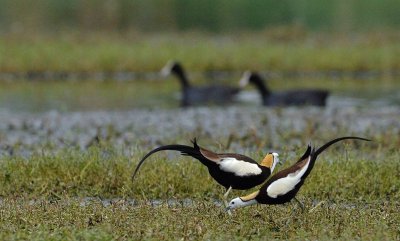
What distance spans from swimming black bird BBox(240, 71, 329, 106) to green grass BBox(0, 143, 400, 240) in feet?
28.2

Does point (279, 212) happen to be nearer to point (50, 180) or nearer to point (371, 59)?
point (50, 180)

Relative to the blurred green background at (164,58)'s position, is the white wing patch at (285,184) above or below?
above

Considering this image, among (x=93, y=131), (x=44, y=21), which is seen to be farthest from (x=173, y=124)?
(x=44, y=21)

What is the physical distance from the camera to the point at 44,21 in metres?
46.3

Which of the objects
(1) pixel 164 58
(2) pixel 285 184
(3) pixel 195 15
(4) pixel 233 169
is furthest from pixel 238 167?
(3) pixel 195 15

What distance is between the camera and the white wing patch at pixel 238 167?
968cm

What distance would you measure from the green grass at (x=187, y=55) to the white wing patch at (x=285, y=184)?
23.1 metres

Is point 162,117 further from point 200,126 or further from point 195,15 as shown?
point 195,15

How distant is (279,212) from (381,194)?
2270 mm

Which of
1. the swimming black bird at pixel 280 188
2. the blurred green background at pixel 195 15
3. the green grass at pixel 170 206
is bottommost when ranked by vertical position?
the blurred green background at pixel 195 15

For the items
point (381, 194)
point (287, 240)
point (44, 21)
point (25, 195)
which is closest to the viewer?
point (287, 240)

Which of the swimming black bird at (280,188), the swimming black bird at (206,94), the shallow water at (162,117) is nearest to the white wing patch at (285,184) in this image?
the swimming black bird at (280,188)

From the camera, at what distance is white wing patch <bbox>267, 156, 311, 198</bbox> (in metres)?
9.23

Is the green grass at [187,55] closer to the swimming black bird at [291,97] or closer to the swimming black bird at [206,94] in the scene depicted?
the swimming black bird at [206,94]
